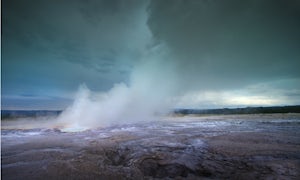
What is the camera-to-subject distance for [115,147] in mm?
9672

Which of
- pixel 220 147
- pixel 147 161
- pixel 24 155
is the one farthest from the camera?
pixel 220 147

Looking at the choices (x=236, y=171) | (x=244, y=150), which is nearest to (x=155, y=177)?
(x=236, y=171)

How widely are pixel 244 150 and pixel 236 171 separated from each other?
2713 millimetres

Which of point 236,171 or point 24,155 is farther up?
point 24,155

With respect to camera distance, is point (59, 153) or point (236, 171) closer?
point (236, 171)

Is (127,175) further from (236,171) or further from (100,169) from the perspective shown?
(236,171)

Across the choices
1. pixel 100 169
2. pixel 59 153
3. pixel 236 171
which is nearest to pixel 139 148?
pixel 100 169

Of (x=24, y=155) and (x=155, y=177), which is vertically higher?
(x=24, y=155)

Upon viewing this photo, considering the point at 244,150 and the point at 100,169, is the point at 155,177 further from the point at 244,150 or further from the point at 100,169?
the point at 244,150

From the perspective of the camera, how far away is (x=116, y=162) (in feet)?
24.9

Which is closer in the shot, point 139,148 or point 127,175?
point 127,175

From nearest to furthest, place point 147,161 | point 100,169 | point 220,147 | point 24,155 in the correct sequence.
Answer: point 100,169 < point 147,161 < point 24,155 < point 220,147

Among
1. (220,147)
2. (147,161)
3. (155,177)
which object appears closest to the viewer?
(155,177)

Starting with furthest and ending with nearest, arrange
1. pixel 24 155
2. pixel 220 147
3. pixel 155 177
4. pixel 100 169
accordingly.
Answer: pixel 220 147 → pixel 24 155 → pixel 100 169 → pixel 155 177
